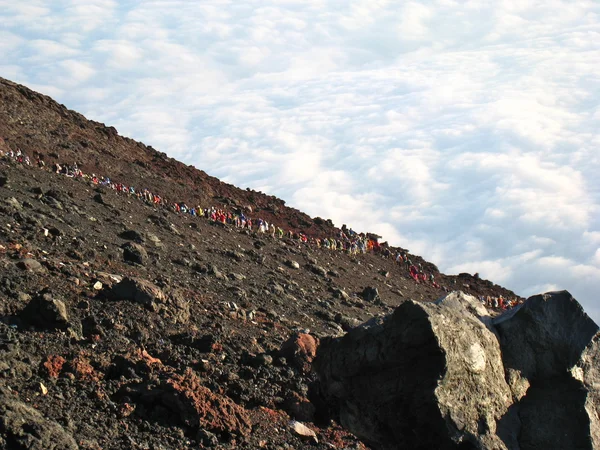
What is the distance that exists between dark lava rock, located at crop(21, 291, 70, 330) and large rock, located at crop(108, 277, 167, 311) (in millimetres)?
2722

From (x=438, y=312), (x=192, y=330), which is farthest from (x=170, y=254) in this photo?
(x=438, y=312)

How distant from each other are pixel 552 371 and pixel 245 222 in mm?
36218

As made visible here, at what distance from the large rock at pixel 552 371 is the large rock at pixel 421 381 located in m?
0.39

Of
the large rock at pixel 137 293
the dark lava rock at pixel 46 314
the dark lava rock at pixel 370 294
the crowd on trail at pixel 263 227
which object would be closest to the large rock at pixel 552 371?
the dark lava rock at pixel 46 314

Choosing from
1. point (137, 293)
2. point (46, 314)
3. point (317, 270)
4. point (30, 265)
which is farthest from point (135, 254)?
point (317, 270)

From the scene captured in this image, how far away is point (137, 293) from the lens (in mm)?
19250

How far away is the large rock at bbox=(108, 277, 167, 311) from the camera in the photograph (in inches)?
753

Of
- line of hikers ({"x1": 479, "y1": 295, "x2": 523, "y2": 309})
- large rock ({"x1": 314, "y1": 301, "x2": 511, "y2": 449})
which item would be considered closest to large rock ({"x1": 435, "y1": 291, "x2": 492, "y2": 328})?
large rock ({"x1": 314, "y1": 301, "x2": 511, "y2": 449})

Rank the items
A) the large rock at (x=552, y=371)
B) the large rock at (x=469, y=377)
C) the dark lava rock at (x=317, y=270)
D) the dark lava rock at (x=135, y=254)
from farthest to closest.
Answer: the dark lava rock at (x=317, y=270), the dark lava rock at (x=135, y=254), the large rock at (x=552, y=371), the large rock at (x=469, y=377)

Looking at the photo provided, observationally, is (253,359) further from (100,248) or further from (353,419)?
(100,248)

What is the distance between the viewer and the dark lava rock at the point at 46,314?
16.2 meters

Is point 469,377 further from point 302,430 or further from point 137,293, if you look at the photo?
point 137,293

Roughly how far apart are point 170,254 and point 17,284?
12.2 metres

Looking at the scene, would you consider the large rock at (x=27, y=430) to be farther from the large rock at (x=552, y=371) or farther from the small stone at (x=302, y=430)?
the large rock at (x=552, y=371)
